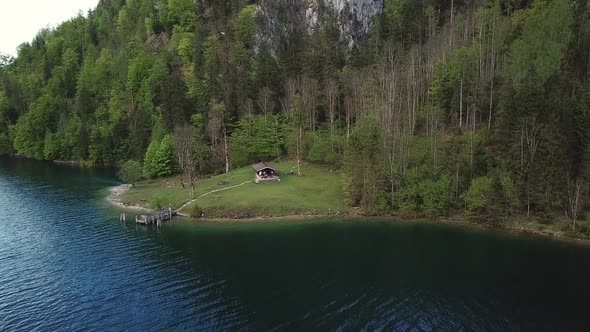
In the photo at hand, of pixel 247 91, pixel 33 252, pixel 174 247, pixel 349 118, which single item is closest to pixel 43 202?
pixel 33 252

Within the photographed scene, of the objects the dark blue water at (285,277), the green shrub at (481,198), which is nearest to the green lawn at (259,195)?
the dark blue water at (285,277)

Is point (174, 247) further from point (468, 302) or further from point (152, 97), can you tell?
point (152, 97)

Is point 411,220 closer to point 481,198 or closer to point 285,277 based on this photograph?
point 481,198

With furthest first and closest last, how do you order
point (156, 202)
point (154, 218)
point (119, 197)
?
point (119, 197)
point (156, 202)
point (154, 218)

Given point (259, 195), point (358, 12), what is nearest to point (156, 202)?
point (259, 195)

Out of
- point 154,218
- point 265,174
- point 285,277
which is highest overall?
point 265,174

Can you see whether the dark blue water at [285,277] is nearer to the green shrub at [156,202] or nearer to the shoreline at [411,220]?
the shoreline at [411,220]
